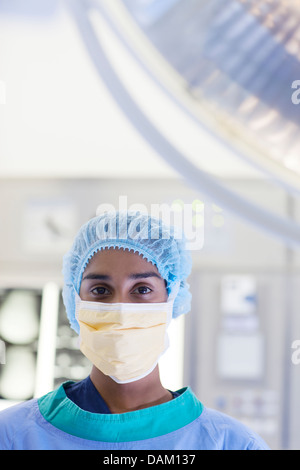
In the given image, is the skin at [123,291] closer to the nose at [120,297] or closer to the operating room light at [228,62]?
the nose at [120,297]

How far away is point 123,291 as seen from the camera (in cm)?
82

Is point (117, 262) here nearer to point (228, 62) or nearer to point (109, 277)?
point (109, 277)

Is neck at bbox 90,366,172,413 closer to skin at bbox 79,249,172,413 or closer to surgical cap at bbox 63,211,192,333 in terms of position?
skin at bbox 79,249,172,413

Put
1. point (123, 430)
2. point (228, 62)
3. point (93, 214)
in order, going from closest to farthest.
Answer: point (228, 62), point (123, 430), point (93, 214)

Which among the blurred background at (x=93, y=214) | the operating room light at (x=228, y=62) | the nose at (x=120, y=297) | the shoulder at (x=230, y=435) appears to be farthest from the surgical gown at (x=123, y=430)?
the blurred background at (x=93, y=214)

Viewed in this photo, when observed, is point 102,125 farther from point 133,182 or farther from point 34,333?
point 34,333

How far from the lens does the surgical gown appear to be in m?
0.78

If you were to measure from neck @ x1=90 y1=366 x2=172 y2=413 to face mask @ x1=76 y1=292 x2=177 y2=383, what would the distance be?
0.02 m

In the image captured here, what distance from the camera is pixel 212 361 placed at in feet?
7.29

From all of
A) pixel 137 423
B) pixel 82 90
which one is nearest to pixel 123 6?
pixel 137 423

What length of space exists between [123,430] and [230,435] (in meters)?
0.15

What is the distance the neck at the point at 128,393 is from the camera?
0.83 meters

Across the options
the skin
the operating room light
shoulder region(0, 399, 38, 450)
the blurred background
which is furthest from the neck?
the blurred background

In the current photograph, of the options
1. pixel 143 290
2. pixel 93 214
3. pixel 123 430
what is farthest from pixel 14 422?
pixel 93 214
